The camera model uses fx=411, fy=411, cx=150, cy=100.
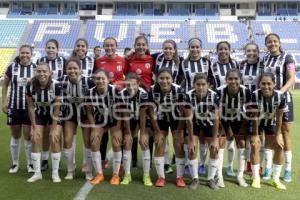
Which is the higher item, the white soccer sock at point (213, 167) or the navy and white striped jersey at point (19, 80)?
the navy and white striped jersey at point (19, 80)

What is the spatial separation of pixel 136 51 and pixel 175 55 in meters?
0.51

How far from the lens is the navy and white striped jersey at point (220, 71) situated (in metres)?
5.20

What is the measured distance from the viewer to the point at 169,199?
4336mm

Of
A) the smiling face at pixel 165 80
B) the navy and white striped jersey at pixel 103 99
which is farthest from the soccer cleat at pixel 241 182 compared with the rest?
the navy and white striped jersey at pixel 103 99

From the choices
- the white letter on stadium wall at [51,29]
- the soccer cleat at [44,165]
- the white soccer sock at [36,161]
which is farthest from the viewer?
the white letter on stadium wall at [51,29]

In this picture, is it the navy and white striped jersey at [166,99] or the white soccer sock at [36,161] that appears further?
the white soccer sock at [36,161]

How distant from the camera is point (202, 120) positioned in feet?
15.8

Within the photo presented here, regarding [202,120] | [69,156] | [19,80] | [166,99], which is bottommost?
[69,156]

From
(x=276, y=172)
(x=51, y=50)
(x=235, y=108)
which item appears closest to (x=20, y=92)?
(x=51, y=50)

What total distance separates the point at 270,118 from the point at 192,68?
3.72ft

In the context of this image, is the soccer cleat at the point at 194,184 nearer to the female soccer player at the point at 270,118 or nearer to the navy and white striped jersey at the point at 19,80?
the female soccer player at the point at 270,118

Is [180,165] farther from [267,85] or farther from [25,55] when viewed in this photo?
[25,55]

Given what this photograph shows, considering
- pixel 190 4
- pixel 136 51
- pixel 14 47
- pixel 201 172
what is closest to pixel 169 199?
pixel 201 172

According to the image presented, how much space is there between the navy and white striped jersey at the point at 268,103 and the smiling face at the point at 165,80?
3.27 ft
